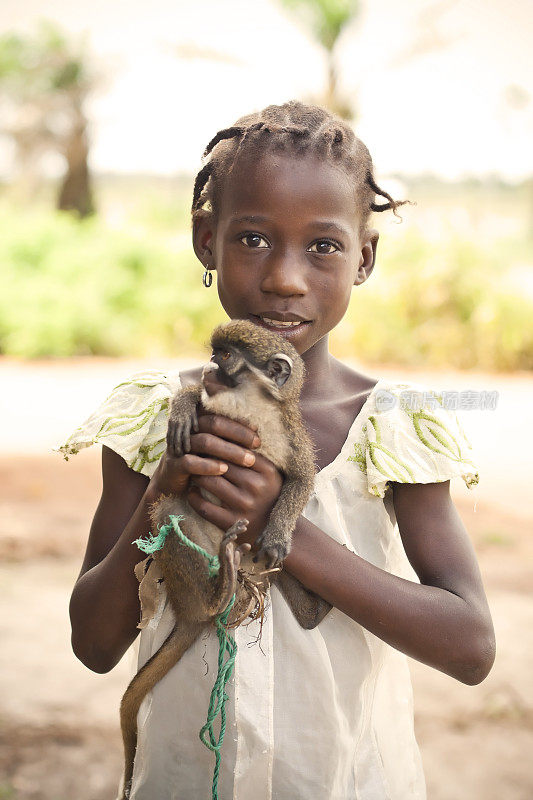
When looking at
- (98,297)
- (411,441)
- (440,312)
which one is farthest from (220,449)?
(98,297)

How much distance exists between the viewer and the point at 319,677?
2.08m

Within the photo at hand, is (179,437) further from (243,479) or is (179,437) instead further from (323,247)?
(323,247)

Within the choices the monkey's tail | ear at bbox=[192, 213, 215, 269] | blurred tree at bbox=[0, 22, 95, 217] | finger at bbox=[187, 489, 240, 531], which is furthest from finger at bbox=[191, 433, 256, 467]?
blurred tree at bbox=[0, 22, 95, 217]

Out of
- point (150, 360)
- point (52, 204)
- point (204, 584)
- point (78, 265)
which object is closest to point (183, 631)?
point (204, 584)

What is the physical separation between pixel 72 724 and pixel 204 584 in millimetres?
2866

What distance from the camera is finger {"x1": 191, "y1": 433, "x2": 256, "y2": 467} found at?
6.35 feet

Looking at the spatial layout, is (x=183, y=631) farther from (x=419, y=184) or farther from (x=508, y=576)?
(x=419, y=184)

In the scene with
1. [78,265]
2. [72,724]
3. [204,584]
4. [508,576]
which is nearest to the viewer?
[204,584]

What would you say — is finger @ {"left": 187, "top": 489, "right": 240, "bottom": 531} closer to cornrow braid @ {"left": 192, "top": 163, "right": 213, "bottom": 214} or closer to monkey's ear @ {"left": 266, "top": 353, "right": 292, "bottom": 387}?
monkey's ear @ {"left": 266, "top": 353, "right": 292, "bottom": 387}

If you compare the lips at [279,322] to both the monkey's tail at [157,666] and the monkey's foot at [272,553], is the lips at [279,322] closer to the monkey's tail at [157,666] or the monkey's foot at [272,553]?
the monkey's foot at [272,553]

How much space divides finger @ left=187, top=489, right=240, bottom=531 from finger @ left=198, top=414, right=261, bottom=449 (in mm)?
168

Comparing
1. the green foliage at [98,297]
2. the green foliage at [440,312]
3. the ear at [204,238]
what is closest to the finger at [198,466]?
the ear at [204,238]

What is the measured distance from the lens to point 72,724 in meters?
4.41

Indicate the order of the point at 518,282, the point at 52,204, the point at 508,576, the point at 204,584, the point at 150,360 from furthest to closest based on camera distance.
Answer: the point at 52,204 → the point at 150,360 → the point at 518,282 → the point at 508,576 → the point at 204,584
